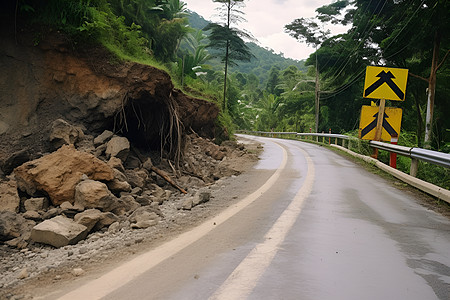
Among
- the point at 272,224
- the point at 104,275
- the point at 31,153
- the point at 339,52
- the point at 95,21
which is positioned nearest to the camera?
the point at 104,275

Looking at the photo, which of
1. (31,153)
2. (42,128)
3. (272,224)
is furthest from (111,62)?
(272,224)

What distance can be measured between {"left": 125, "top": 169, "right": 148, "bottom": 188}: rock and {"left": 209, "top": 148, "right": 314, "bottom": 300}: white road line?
2.97 meters

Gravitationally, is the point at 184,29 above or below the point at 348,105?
above

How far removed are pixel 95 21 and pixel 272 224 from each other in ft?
17.9

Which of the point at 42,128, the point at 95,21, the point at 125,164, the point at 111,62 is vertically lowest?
the point at 125,164

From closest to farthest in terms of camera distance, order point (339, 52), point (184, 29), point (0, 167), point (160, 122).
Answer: point (0, 167)
point (160, 122)
point (184, 29)
point (339, 52)

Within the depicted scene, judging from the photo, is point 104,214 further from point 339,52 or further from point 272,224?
point 339,52

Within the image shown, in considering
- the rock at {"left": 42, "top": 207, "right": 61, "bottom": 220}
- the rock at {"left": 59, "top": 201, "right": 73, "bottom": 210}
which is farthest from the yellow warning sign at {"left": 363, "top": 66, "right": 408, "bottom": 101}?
the rock at {"left": 42, "top": 207, "right": 61, "bottom": 220}

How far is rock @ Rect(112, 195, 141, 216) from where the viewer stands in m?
4.58

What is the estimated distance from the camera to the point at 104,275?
2.54 m

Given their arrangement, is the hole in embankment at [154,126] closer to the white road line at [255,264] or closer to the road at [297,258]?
the road at [297,258]

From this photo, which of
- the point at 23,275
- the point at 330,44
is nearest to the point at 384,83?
the point at 23,275

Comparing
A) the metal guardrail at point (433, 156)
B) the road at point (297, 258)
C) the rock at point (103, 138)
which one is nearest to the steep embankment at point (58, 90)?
the rock at point (103, 138)

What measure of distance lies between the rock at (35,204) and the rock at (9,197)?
12 cm
